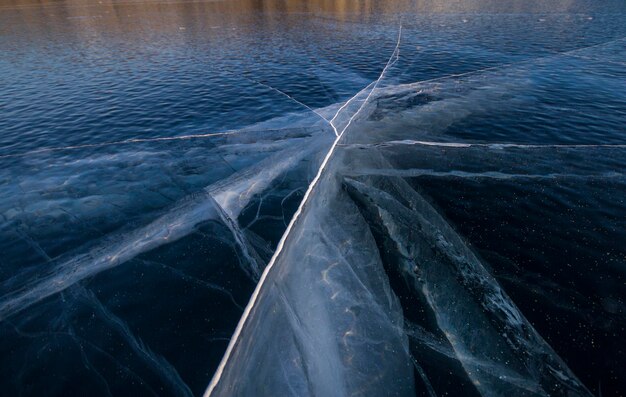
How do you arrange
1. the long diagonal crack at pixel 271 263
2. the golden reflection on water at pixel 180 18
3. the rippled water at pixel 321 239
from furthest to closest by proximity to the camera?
1. the golden reflection on water at pixel 180 18
2. the rippled water at pixel 321 239
3. the long diagonal crack at pixel 271 263

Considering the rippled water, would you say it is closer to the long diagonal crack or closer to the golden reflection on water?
the long diagonal crack

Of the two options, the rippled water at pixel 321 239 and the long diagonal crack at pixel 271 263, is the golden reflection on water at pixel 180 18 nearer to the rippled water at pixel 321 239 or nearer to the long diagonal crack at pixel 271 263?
the rippled water at pixel 321 239

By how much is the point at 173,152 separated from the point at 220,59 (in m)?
24.7

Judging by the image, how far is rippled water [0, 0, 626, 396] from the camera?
7.64 m

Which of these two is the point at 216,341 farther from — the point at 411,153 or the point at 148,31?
the point at 148,31

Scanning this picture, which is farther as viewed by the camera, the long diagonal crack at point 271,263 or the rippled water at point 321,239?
the rippled water at point 321,239

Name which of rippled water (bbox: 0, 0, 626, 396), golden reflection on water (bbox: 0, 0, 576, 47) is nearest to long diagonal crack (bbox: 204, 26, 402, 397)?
rippled water (bbox: 0, 0, 626, 396)

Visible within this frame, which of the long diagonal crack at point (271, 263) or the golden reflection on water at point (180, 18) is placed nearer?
the long diagonal crack at point (271, 263)

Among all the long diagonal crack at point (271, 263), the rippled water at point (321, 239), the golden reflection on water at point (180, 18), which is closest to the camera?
the long diagonal crack at point (271, 263)

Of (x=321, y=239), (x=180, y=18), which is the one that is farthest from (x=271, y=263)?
(x=180, y=18)

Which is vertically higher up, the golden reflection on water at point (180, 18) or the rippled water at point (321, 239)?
the golden reflection on water at point (180, 18)

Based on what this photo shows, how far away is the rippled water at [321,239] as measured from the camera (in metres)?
7.64

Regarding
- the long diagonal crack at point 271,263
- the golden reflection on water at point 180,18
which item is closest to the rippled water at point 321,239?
the long diagonal crack at point 271,263

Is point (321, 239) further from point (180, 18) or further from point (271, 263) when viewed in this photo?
point (180, 18)
